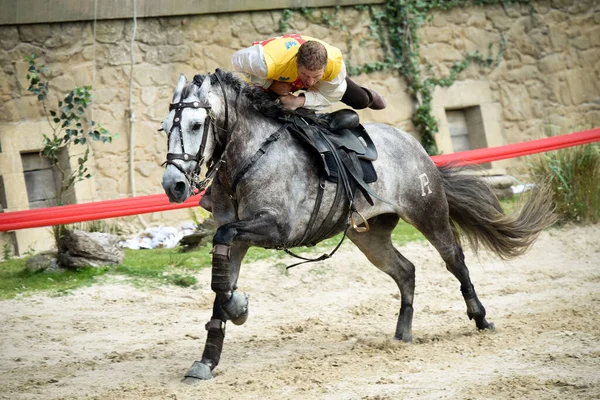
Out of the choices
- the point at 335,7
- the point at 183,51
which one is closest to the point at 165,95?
the point at 183,51

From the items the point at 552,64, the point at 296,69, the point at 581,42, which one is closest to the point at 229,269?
the point at 296,69

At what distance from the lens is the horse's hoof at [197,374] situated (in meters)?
5.46

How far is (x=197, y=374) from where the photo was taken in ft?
17.9

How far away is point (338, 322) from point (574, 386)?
291cm

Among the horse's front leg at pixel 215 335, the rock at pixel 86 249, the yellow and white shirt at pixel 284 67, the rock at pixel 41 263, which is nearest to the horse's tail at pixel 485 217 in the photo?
the yellow and white shirt at pixel 284 67

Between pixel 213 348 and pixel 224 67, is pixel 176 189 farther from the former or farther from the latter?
pixel 224 67

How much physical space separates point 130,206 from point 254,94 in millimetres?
3058

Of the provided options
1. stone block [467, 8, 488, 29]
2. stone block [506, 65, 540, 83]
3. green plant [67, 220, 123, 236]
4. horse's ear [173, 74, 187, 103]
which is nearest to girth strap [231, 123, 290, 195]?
horse's ear [173, 74, 187, 103]

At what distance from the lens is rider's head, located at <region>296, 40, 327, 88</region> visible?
5.36m

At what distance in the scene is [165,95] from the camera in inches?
420

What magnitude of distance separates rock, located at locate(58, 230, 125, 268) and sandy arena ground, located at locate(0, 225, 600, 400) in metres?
0.40

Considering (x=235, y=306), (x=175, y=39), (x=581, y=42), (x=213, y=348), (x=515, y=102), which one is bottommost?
(x=213, y=348)

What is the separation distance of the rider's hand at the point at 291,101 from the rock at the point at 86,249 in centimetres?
334

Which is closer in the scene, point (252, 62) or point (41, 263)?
point (252, 62)
